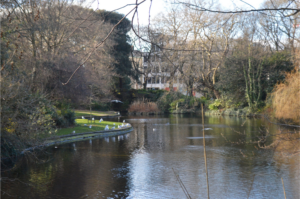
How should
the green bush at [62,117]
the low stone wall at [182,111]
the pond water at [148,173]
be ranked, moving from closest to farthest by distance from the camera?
1. the pond water at [148,173]
2. the green bush at [62,117]
3. the low stone wall at [182,111]

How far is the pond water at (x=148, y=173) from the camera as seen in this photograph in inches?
299

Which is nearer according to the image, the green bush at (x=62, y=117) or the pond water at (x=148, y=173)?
the pond water at (x=148, y=173)

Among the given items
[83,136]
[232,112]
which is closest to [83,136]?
[83,136]

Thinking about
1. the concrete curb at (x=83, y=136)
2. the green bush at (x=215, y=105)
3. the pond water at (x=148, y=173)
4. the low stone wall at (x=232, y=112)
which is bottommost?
the pond water at (x=148, y=173)

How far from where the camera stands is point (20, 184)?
8.32 m

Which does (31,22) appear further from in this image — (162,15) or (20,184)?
(162,15)

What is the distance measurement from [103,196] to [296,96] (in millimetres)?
17449

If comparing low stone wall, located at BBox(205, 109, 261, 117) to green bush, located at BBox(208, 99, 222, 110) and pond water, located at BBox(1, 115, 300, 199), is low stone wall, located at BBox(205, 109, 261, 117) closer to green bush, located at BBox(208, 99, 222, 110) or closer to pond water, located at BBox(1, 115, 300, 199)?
green bush, located at BBox(208, 99, 222, 110)

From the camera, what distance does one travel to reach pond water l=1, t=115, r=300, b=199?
7.60 metres

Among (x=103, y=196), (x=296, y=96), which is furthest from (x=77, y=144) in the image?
(x=296, y=96)

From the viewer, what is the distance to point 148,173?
31.2 feet

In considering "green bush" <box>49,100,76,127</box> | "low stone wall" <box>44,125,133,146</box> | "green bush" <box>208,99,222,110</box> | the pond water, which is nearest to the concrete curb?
"low stone wall" <box>44,125,133,146</box>

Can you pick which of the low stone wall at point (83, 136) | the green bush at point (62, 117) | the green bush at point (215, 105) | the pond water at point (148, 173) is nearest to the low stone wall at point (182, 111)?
the green bush at point (215, 105)

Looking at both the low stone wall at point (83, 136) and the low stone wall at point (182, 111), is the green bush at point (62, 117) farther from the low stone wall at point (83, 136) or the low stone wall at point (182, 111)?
the low stone wall at point (182, 111)
